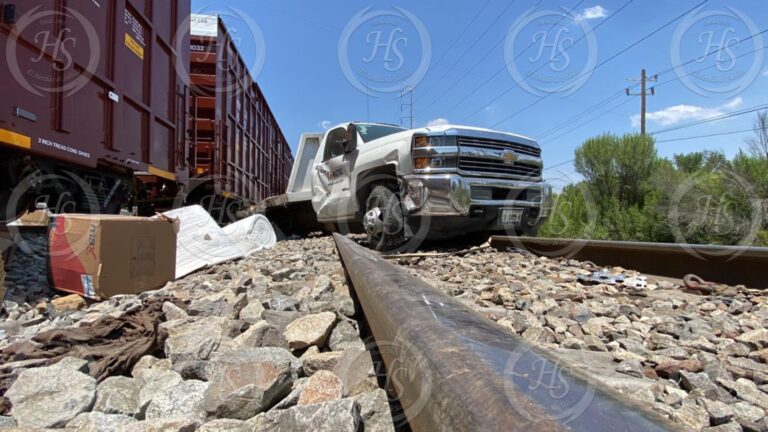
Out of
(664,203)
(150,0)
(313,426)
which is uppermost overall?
(150,0)

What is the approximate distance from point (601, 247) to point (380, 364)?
401 cm

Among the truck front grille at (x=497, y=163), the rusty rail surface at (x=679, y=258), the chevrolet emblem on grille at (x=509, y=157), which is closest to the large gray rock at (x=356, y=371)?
the rusty rail surface at (x=679, y=258)

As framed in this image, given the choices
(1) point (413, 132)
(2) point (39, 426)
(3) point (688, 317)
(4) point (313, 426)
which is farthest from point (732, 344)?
(1) point (413, 132)

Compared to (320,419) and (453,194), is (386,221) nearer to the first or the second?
(453,194)

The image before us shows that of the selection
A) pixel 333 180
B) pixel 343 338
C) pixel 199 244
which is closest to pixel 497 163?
pixel 333 180

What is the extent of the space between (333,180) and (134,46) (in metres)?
3.36

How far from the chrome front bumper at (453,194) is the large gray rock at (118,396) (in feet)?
13.0

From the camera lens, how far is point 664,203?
11328 mm

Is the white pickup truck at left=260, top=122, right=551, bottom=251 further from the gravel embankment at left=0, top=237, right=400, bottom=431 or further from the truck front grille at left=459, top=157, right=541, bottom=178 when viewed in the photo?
the gravel embankment at left=0, top=237, right=400, bottom=431

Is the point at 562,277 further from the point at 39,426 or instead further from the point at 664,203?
the point at 664,203

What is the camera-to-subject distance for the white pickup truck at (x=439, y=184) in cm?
539

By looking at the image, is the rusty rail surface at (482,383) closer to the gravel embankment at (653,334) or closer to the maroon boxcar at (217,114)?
the gravel embankment at (653,334)

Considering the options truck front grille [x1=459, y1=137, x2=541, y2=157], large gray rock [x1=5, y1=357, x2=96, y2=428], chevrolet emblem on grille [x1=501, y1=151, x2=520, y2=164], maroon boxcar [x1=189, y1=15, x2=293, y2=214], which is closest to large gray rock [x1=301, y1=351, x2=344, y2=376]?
large gray rock [x1=5, y1=357, x2=96, y2=428]

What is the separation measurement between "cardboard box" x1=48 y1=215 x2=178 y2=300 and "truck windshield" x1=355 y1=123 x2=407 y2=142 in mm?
3666
